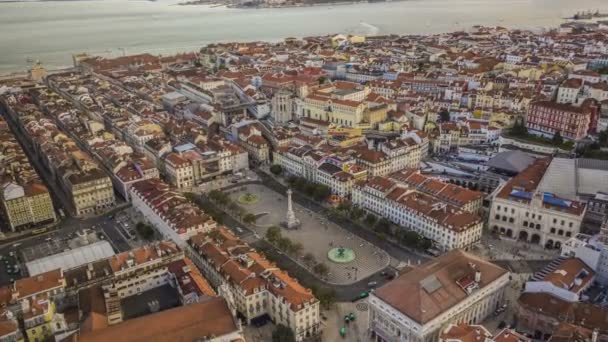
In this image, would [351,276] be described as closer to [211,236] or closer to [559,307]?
[211,236]

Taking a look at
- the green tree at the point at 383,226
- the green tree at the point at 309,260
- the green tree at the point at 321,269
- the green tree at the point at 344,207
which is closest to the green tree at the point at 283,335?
the green tree at the point at 321,269

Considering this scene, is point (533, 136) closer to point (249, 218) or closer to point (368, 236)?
point (368, 236)

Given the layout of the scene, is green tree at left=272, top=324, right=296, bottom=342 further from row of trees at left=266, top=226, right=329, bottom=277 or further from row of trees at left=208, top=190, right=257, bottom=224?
row of trees at left=208, top=190, right=257, bottom=224

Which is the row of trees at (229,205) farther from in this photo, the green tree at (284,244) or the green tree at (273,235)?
the green tree at (284,244)

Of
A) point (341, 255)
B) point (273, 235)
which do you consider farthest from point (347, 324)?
point (273, 235)

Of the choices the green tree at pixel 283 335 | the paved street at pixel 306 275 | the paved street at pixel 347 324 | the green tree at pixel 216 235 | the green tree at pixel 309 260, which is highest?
the green tree at pixel 216 235
